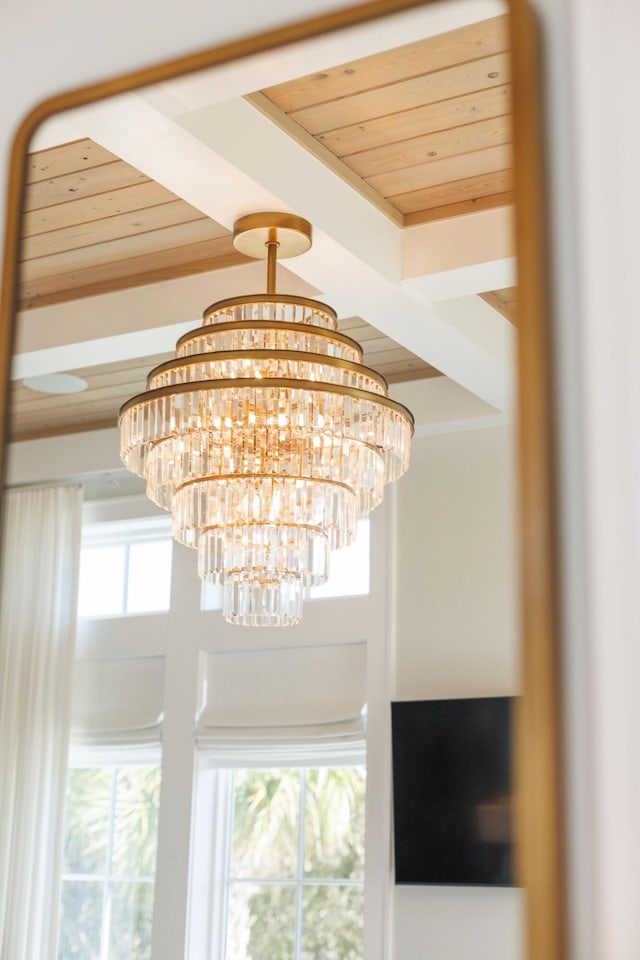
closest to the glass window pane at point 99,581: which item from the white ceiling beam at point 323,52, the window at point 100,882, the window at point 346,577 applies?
the window at point 346,577

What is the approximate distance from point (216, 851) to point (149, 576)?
0.40 m

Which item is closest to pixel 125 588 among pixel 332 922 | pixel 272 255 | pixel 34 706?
pixel 34 706

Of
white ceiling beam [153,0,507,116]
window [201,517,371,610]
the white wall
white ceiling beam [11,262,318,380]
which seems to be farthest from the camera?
white ceiling beam [11,262,318,380]

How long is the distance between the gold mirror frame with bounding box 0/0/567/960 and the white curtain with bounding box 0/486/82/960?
25.9 inches

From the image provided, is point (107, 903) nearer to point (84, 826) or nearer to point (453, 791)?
point (84, 826)

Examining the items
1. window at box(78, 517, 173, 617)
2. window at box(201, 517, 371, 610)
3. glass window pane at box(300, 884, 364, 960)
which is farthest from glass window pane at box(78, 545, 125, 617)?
glass window pane at box(300, 884, 364, 960)

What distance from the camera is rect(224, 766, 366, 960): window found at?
1.36 m

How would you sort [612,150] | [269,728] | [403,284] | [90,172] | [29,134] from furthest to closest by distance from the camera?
[403,284], [90,172], [269,728], [29,134], [612,150]

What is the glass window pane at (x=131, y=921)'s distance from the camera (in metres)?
1.37

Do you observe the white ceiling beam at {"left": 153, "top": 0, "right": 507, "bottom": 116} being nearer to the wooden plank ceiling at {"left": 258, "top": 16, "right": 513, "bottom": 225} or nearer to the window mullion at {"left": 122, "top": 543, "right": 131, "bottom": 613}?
the wooden plank ceiling at {"left": 258, "top": 16, "right": 513, "bottom": 225}

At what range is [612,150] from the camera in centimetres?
106

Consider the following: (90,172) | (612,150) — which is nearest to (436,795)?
(612,150)

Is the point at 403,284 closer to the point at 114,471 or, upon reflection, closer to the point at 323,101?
the point at 323,101

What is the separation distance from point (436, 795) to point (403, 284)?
1077mm
